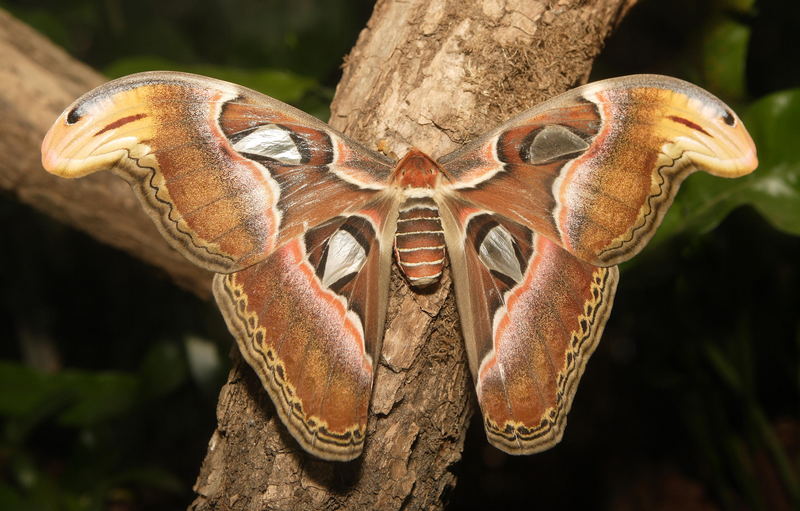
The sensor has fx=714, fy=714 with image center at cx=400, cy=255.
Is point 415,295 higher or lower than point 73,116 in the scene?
lower

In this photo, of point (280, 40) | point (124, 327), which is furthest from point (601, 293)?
point (124, 327)

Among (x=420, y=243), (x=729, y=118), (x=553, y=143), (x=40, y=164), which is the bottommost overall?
(x=40, y=164)

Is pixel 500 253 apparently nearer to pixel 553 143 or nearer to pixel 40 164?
pixel 553 143

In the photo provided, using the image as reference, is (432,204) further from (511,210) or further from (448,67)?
(448,67)

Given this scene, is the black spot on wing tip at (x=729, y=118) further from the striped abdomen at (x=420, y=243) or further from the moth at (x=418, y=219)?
the striped abdomen at (x=420, y=243)

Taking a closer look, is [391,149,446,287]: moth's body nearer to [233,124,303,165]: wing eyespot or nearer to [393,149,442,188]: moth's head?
[393,149,442,188]: moth's head

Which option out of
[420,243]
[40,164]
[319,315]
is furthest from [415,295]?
[40,164]
